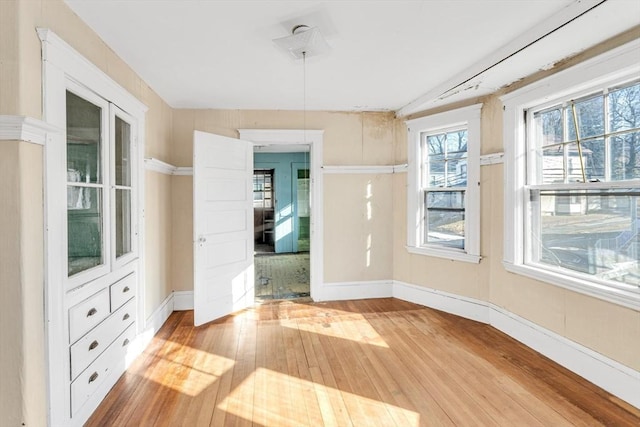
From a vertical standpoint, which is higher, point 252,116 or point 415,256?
point 252,116

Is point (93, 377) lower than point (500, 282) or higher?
lower

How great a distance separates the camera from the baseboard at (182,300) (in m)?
3.64

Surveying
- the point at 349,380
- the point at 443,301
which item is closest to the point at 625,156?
the point at 443,301

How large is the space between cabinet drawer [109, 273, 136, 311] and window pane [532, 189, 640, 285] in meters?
3.40

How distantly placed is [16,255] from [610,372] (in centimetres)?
343

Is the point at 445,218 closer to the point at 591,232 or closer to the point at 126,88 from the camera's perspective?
the point at 591,232

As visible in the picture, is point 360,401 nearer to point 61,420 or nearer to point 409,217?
point 61,420

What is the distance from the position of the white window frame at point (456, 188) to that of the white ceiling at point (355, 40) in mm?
267

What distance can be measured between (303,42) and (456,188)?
225 cm

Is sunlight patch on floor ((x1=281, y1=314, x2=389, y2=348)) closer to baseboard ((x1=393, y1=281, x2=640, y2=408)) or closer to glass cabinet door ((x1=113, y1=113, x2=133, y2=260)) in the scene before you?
baseboard ((x1=393, y1=281, x2=640, y2=408))

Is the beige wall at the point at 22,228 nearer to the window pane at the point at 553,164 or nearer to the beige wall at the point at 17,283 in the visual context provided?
the beige wall at the point at 17,283

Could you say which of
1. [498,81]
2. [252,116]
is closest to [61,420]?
[252,116]

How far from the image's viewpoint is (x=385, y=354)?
8.56 feet

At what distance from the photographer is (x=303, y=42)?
210 centimetres
